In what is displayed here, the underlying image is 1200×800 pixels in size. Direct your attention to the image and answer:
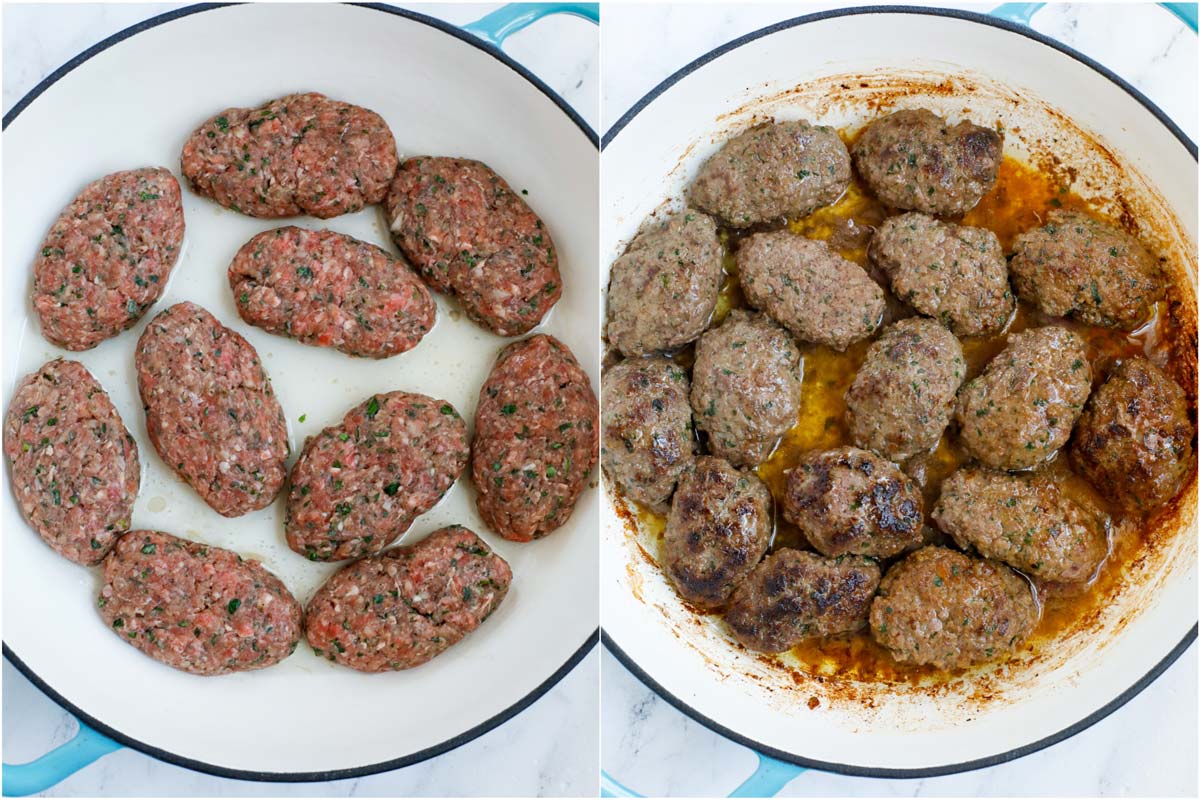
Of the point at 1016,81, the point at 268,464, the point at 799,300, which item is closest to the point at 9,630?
the point at 268,464

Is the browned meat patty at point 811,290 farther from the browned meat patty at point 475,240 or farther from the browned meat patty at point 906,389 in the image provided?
the browned meat patty at point 475,240

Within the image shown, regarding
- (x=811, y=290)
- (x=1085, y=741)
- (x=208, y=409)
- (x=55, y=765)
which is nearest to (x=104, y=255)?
(x=208, y=409)

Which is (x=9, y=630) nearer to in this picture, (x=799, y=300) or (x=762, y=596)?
(x=762, y=596)

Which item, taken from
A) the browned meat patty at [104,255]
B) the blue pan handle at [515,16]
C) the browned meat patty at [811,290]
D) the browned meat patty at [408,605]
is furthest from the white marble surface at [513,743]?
the browned meat patty at [811,290]

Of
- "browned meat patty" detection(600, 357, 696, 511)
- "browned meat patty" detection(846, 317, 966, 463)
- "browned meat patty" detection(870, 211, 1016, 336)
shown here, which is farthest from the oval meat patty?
"browned meat patty" detection(870, 211, 1016, 336)

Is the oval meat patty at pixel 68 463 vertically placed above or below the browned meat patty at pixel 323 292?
below

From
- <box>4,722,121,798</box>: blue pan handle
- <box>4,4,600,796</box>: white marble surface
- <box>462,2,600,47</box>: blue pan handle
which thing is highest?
<box>462,2,600,47</box>: blue pan handle

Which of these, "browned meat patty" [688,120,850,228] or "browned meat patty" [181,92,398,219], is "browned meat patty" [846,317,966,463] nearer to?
"browned meat patty" [688,120,850,228]
